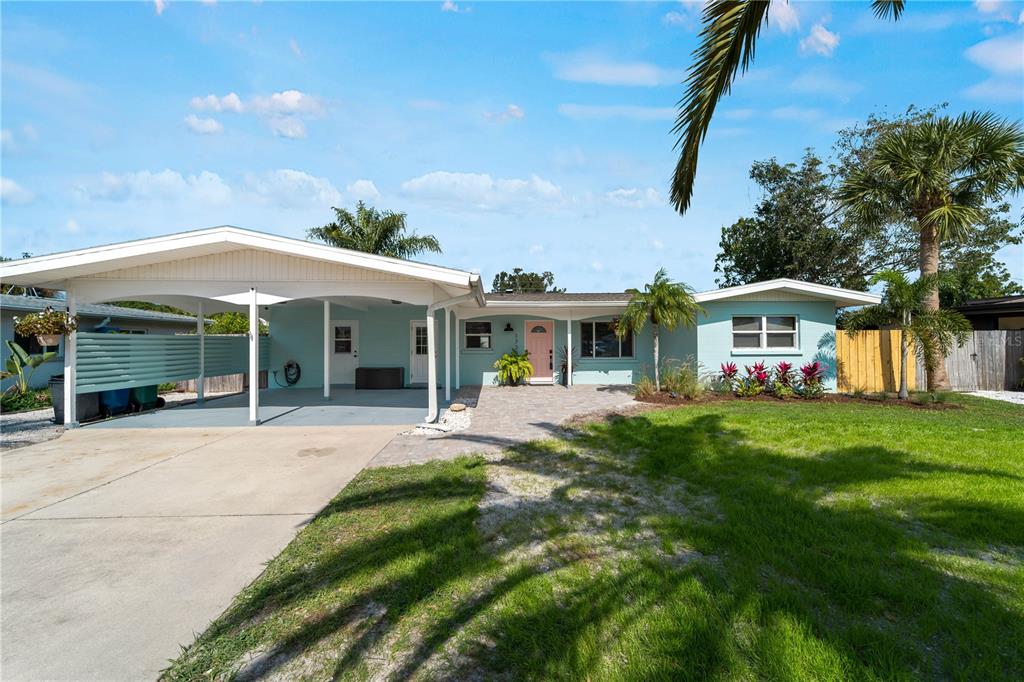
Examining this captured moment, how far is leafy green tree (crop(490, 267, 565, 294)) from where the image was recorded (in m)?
56.7

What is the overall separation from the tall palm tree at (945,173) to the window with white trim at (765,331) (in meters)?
2.96

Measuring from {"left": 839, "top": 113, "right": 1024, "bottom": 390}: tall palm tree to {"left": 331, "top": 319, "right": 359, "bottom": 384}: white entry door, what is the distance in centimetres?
1482

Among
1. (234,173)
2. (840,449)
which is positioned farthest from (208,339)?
(840,449)

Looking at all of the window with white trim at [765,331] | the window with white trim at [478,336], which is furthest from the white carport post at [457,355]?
the window with white trim at [765,331]

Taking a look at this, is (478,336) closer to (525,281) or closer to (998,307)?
(998,307)

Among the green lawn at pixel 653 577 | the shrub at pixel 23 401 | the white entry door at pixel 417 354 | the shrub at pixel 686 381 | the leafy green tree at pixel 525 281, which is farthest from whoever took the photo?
the leafy green tree at pixel 525 281

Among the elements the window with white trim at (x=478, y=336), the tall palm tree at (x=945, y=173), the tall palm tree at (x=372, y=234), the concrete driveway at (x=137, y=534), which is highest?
the tall palm tree at (x=372, y=234)

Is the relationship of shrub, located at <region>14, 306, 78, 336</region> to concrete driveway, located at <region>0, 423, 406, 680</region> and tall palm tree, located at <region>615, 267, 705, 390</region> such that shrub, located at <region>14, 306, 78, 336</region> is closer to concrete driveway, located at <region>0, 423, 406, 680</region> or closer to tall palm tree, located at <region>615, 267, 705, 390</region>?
concrete driveway, located at <region>0, 423, 406, 680</region>

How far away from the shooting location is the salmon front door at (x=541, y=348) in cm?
1503

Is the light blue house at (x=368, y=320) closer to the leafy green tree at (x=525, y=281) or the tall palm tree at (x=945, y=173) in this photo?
the tall palm tree at (x=945, y=173)

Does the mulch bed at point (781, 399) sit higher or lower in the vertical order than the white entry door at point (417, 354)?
lower

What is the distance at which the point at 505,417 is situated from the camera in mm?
9133

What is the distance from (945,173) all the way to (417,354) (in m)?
14.6

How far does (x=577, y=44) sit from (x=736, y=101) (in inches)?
80.4
